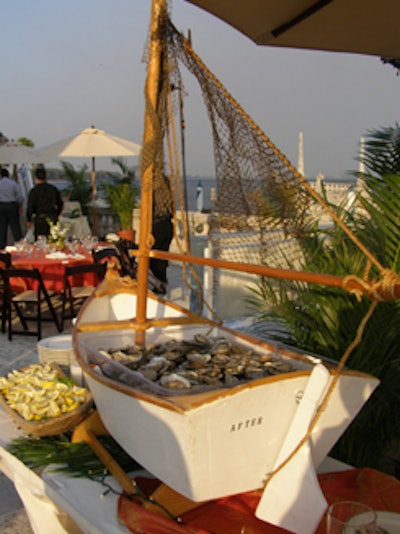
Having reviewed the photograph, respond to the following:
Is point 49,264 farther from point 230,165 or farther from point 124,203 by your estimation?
point 124,203

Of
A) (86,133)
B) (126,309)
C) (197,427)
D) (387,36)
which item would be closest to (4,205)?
(86,133)

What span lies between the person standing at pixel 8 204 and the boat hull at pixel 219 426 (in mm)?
9398

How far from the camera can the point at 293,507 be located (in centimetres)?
227

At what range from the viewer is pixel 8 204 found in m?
11.3

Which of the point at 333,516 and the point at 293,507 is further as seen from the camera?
the point at 293,507

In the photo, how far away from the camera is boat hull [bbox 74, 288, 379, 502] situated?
7.02ft

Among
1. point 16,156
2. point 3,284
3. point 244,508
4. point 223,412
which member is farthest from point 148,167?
point 16,156

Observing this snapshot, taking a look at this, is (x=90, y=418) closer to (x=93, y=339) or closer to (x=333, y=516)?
(x=93, y=339)

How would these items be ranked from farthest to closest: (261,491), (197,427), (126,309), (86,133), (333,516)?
(86,133) < (126,309) < (261,491) < (197,427) < (333,516)

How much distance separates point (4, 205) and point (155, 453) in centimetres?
990

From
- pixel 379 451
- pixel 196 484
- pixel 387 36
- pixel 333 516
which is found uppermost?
pixel 387 36

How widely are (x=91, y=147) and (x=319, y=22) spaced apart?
25.9 feet

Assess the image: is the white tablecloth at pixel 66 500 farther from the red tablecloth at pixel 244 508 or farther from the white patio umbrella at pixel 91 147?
the white patio umbrella at pixel 91 147

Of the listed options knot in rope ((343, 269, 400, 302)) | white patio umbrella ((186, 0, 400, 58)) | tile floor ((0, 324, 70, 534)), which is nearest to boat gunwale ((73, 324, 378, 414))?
knot in rope ((343, 269, 400, 302))
